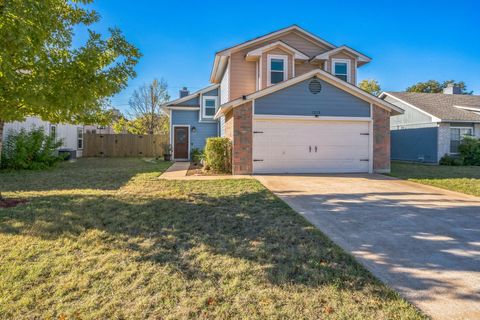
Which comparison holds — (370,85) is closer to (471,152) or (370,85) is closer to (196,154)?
(471,152)

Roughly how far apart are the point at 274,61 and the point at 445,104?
1353cm

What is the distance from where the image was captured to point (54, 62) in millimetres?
5668

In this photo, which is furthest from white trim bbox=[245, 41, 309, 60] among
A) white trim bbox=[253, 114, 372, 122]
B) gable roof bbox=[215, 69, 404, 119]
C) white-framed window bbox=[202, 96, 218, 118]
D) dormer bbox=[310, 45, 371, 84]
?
white-framed window bbox=[202, 96, 218, 118]

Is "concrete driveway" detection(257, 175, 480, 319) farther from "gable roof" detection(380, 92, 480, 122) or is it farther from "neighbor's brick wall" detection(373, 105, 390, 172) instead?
"gable roof" detection(380, 92, 480, 122)

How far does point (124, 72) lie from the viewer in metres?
6.26

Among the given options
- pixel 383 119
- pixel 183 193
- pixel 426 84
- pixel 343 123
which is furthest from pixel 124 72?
pixel 426 84

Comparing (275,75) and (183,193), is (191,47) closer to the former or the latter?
(275,75)

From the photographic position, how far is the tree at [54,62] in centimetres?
470

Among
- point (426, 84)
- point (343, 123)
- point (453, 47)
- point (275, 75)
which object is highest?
point (426, 84)

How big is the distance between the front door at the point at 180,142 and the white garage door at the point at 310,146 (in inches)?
336

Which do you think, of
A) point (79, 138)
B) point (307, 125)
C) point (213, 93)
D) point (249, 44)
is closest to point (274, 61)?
point (249, 44)

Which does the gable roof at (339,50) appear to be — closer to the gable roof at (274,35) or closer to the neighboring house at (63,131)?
the gable roof at (274,35)

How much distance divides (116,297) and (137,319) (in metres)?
0.42

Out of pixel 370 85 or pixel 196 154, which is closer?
pixel 196 154
